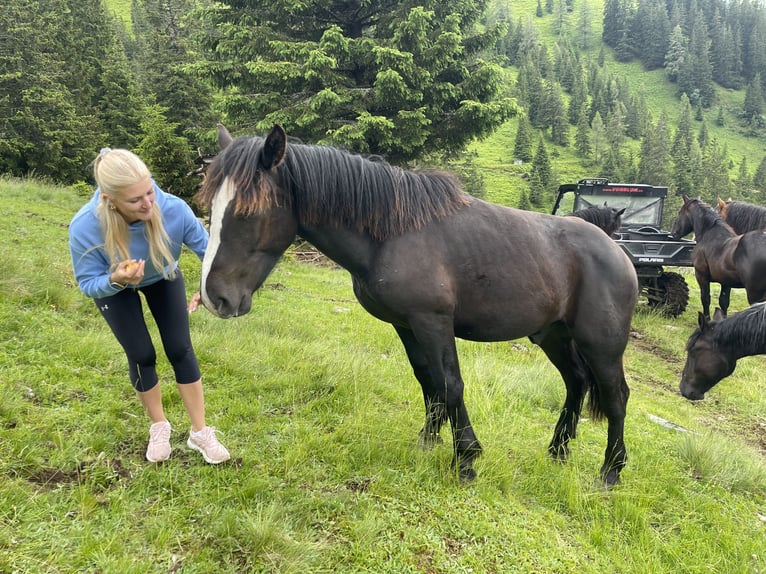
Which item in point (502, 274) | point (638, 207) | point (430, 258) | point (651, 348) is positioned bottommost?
point (651, 348)

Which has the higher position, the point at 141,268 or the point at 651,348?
the point at 141,268

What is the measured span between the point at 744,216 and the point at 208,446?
40.5ft

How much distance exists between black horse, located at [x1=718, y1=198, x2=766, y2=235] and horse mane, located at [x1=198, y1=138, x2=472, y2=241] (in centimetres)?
1034

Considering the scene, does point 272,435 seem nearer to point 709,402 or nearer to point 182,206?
point 182,206

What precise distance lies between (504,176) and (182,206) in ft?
197

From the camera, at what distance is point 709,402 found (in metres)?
5.94

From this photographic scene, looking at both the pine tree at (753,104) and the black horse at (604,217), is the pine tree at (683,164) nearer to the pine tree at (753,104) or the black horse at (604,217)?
the pine tree at (753,104)

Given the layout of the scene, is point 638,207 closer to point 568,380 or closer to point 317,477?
point 568,380

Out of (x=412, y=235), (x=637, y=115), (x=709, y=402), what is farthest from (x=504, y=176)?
(x=412, y=235)

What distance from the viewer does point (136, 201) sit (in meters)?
2.13

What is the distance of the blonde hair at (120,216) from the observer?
2047mm

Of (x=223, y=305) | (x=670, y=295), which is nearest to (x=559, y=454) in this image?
(x=223, y=305)

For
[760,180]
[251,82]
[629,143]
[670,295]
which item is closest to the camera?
[670,295]

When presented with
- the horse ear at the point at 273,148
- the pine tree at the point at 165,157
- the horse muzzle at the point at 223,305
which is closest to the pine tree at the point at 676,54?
the pine tree at the point at 165,157
